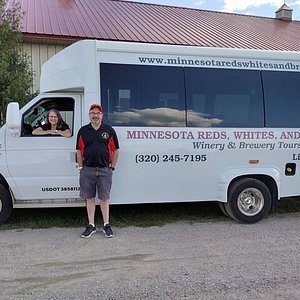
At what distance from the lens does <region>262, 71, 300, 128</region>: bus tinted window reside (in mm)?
6680

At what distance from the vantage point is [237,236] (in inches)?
234

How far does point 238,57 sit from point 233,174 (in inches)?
77.1

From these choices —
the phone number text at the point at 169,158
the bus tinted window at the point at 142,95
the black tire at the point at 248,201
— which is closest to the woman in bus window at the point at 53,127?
the bus tinted window at the point at 142,95

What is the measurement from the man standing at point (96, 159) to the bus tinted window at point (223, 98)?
141 centimetres

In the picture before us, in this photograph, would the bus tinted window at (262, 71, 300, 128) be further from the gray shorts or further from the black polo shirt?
the gray shorts

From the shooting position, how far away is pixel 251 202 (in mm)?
6711

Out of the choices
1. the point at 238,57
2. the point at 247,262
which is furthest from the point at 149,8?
the point at 247,262

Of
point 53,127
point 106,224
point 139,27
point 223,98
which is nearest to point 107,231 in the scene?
point 106,224

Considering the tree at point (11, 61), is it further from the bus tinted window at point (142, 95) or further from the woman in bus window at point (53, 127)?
the bus tinted window at point (142, 95)

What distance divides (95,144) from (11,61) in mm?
4080

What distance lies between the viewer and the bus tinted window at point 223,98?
639 cm

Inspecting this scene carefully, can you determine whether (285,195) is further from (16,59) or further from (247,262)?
(16,59)

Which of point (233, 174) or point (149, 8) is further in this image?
point (149, 8)

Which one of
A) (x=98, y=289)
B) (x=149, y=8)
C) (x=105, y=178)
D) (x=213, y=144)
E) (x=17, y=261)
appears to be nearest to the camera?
(x=98, y=289)
